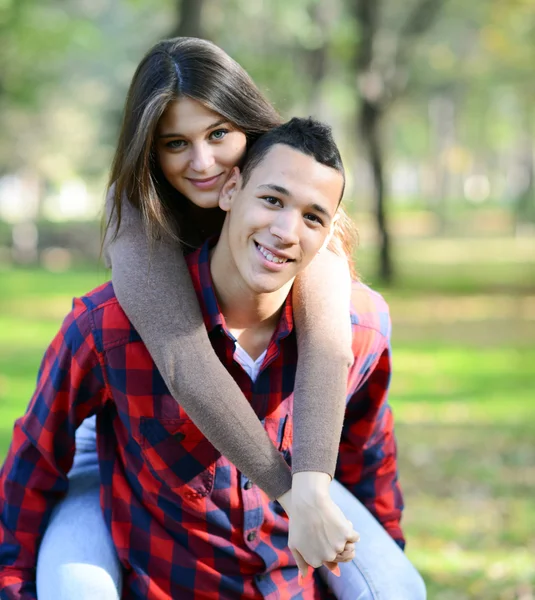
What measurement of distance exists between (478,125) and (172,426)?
44.1m

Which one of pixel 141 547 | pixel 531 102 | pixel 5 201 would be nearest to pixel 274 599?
pixel 141 547

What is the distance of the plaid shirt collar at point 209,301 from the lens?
2.35 metres

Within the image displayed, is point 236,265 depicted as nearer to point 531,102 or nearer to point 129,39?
point 531,102

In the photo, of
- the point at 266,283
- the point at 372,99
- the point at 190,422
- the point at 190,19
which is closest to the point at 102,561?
the point at 190,422

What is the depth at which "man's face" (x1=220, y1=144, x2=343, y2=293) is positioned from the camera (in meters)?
2.25

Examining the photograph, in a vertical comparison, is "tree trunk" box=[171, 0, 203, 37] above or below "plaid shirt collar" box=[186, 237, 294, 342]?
above

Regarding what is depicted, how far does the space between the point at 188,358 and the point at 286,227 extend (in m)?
0.38

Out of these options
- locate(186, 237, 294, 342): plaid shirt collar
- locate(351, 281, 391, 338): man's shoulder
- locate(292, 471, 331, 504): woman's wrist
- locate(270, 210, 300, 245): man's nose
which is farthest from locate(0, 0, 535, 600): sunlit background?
locate(292, 471, 331, 504): woman's wrist

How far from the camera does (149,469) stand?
2.38m

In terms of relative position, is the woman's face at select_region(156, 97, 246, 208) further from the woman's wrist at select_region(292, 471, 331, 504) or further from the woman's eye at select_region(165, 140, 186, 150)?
the woman's wrist at select_region(292, 471, 331, 504)

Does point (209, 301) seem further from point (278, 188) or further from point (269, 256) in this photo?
point (278, 188)

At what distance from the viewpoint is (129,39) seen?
3825cm

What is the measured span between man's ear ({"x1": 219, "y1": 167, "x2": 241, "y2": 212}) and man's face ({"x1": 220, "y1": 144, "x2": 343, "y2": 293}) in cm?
8

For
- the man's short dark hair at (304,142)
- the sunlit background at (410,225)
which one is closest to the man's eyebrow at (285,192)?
the man's short dark hair at (304,142)
